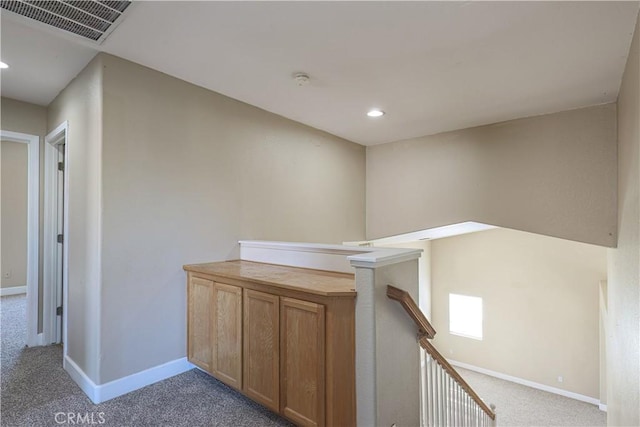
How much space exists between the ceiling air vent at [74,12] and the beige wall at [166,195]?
0.34 m

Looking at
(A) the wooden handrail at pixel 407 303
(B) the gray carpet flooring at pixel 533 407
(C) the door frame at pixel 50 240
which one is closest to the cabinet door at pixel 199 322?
(A) the wooden handrail at pixel 407 303

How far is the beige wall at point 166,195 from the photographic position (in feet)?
7.44

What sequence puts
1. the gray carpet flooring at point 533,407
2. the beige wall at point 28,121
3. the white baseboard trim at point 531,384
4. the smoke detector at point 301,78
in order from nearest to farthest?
the smoke detector at point 301,78, the beige wall at point 28,121, the gray carpet flooring at point 533,407, the white baseboard trim at point 531,384

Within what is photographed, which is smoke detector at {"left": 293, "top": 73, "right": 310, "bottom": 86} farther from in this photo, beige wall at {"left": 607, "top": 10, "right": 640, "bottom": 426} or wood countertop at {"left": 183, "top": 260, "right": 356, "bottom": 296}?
beige wall at {"left": 607, "top": 10, "right": 640, "bottom": 426}

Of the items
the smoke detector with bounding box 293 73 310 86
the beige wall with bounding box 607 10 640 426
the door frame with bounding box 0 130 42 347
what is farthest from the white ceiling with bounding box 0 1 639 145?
the door frame with bounding box 0 130 42 347

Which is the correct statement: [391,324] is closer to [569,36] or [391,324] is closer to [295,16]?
[295,16]

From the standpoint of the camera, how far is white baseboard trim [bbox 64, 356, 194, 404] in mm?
2168

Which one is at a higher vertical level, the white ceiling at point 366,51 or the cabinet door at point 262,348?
the white ceiling at point 366,51

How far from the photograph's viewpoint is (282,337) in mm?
1910

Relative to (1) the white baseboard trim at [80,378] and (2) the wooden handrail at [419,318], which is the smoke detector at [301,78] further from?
(1) the white baseboard trim at [80,378]

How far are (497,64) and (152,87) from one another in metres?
2.71

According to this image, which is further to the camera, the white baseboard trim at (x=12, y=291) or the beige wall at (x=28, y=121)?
the white baseboard trim at (x=12, y=291)

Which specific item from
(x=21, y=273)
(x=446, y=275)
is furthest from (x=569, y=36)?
(x=21, y=273)

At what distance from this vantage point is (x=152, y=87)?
8.22 ft
